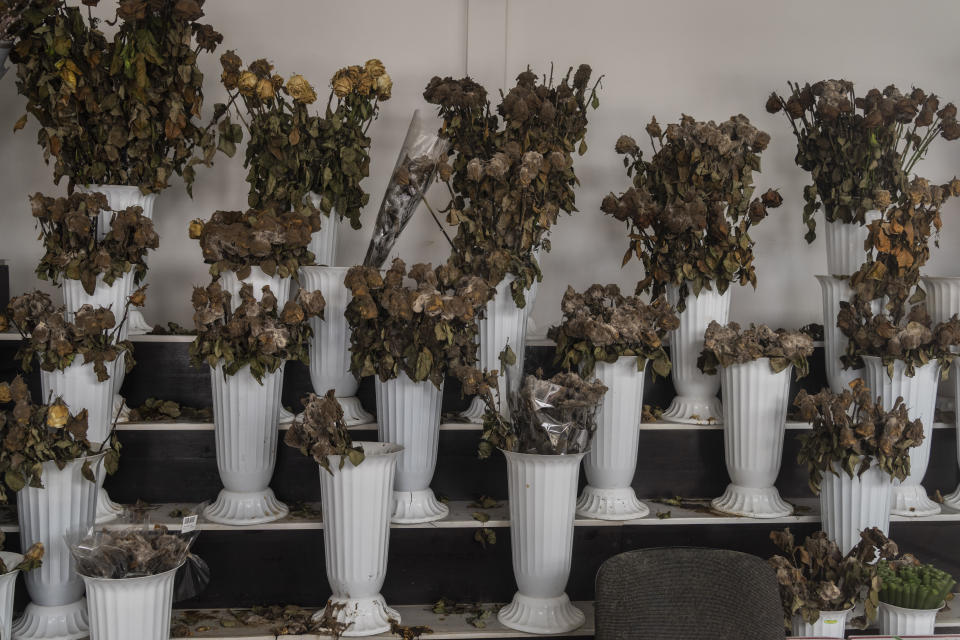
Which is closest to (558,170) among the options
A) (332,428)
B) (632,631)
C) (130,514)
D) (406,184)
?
(406,184)

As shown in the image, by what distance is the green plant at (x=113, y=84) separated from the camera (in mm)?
2912

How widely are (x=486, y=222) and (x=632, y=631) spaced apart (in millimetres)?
1392

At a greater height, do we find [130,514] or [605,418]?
[605,418]

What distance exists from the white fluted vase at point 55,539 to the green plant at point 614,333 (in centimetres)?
149

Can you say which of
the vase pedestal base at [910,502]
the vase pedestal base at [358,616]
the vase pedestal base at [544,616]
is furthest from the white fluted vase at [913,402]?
the vase pedestal base at [358,616]

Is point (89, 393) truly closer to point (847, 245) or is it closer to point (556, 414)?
point (556, 414)

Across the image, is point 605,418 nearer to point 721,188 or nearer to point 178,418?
point 721,188

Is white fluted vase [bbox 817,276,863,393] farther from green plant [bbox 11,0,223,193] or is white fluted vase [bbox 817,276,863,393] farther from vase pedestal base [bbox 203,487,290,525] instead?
green plant [bbox 11,0,223,193]

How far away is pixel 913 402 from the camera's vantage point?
3.10 m

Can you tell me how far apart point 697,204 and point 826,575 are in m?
1.25

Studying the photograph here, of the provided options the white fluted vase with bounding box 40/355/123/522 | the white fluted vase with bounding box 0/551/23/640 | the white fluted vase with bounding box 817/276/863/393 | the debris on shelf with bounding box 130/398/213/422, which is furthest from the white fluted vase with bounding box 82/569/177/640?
the white fluted vase with bounding box 817/276/863/393

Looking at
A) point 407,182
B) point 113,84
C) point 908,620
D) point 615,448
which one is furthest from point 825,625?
point 113,84

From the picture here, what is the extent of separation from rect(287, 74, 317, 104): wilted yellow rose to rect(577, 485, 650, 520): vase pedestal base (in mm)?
1635

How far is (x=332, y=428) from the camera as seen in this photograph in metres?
2.61
